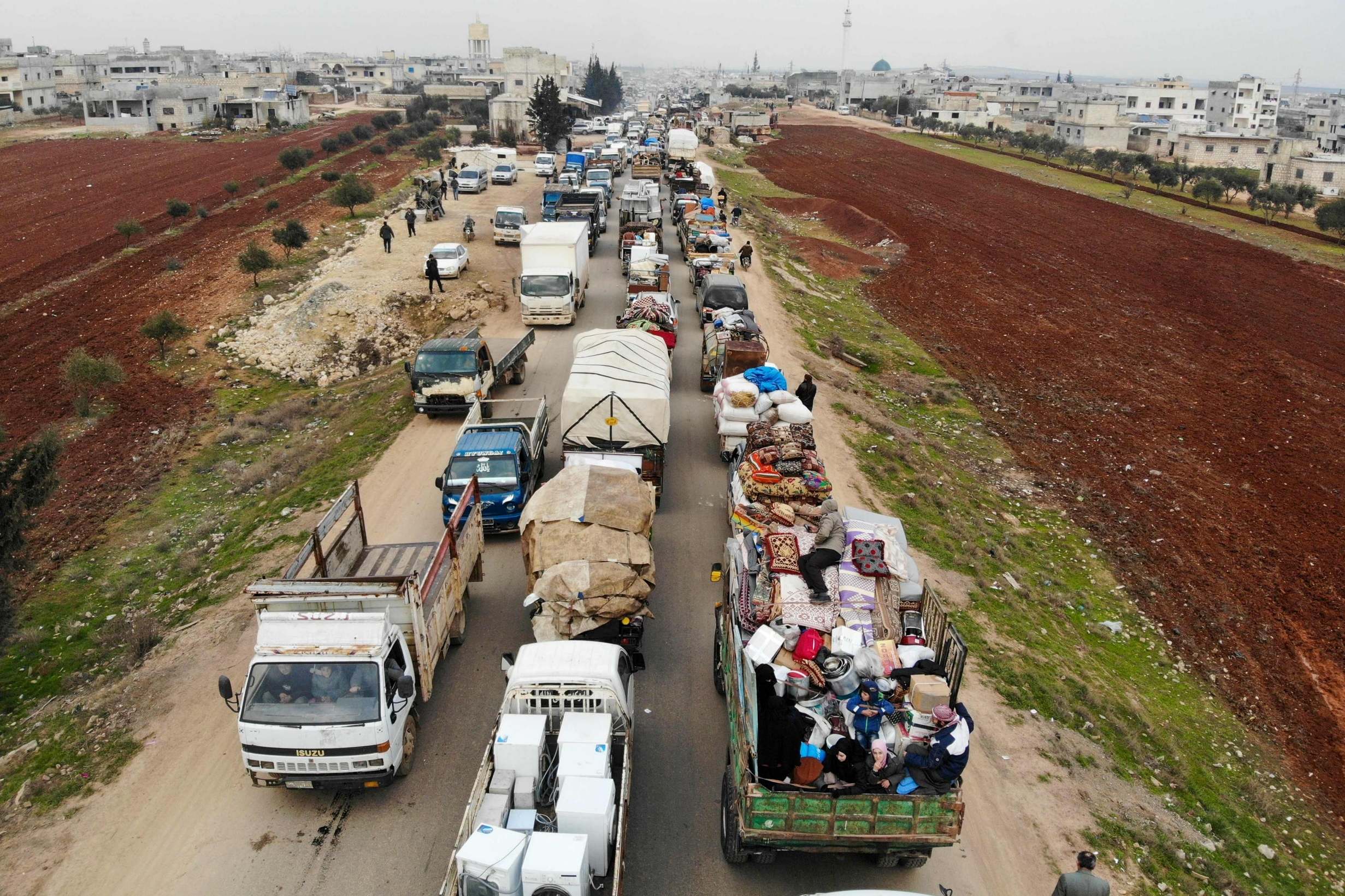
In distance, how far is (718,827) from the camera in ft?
31.9

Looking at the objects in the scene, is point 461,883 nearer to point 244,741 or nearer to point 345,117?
point 244,741

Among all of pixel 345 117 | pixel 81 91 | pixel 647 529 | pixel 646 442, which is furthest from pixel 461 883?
pixel 81 91

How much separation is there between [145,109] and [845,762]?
121 m

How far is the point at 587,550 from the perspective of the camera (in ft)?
38.9

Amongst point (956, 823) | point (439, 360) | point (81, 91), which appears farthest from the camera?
point (81, 91)

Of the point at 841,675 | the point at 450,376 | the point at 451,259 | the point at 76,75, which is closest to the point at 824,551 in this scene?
the point at 841,675

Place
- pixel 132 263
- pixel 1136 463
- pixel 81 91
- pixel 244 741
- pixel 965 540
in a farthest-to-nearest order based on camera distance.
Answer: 1. pixel 81 91
2. pixel 132 263
3. pixel 1136 463
4. pixel 965 540
5. pixel 244 741

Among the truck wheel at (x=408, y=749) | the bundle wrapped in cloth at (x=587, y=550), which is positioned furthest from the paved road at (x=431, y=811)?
the bundle wrapped in cloth at (x=587, y=550)

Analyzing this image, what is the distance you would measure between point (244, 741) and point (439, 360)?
1211cm

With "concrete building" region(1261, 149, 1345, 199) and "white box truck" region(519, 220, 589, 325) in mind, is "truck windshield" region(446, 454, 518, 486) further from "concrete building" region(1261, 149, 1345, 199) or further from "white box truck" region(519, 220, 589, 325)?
"concrete building" region(1261, 149, 1345, 199)

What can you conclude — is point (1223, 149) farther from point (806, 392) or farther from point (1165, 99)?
point (806, 392)

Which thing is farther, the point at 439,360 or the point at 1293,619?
the point at 439,360

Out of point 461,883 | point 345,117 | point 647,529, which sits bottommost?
point 461,883

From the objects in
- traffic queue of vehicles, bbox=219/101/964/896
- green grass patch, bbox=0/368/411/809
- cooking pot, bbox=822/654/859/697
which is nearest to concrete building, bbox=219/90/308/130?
green grass patch, bbox=0/368/411/809
